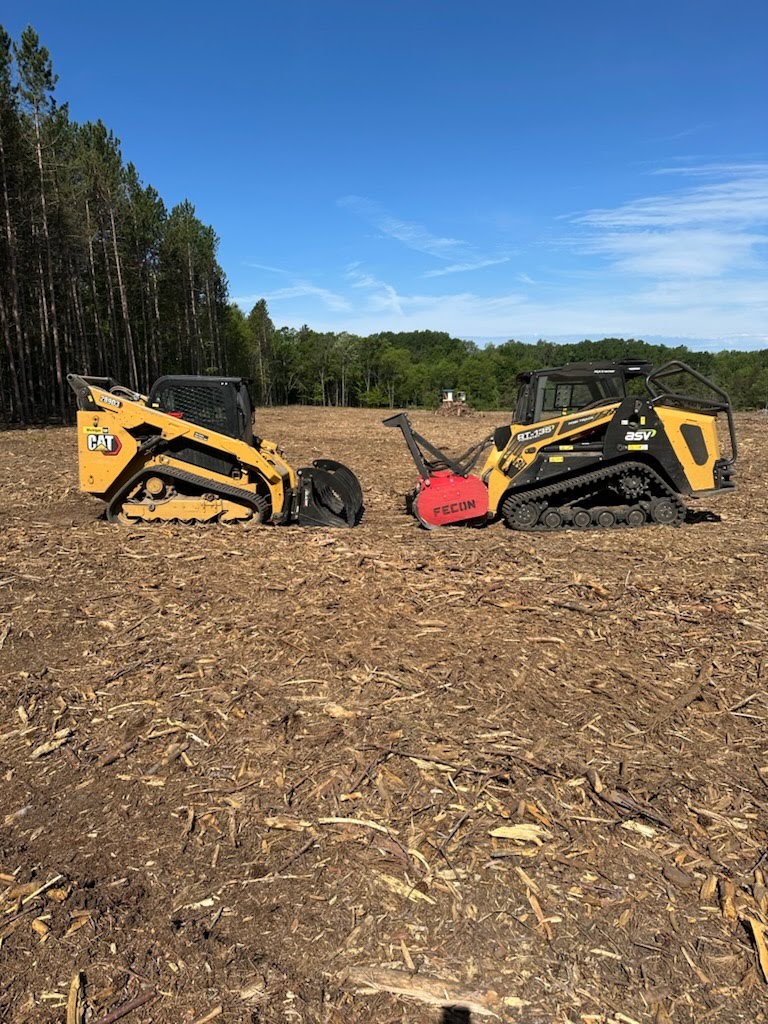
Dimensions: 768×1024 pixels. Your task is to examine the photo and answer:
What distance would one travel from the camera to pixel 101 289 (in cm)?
3938

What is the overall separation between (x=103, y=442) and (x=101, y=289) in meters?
35.5

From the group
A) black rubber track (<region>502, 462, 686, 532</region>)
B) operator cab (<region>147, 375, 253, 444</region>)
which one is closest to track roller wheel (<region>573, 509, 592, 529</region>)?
black rubber track (<region>502, 462, 686, 532</region>)

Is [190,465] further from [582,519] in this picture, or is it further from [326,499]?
[582,519]

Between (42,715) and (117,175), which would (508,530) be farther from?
(117,175)

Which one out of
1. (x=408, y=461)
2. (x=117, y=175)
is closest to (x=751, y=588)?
(x=408, y=461)

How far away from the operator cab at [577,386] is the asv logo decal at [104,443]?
5.96 metres

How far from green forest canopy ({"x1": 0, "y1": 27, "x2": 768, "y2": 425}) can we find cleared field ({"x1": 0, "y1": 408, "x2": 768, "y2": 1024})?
654 cm

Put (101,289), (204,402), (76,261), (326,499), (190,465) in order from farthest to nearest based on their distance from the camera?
(101,289)
(76,261)
(326,499)
(204,402)
(190,465)

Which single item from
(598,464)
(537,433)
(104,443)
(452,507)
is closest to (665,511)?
(598,464)

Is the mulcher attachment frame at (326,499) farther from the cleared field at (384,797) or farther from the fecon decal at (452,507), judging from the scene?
the cleared field at (384,797)

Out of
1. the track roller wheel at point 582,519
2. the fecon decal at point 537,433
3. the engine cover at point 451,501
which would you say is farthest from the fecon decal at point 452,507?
the track roller wheel at point 582,519

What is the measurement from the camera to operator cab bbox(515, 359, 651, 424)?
9500 millimetres

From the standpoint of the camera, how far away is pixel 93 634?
535 centimetres

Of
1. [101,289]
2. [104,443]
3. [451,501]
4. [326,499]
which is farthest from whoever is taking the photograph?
[101,289]
